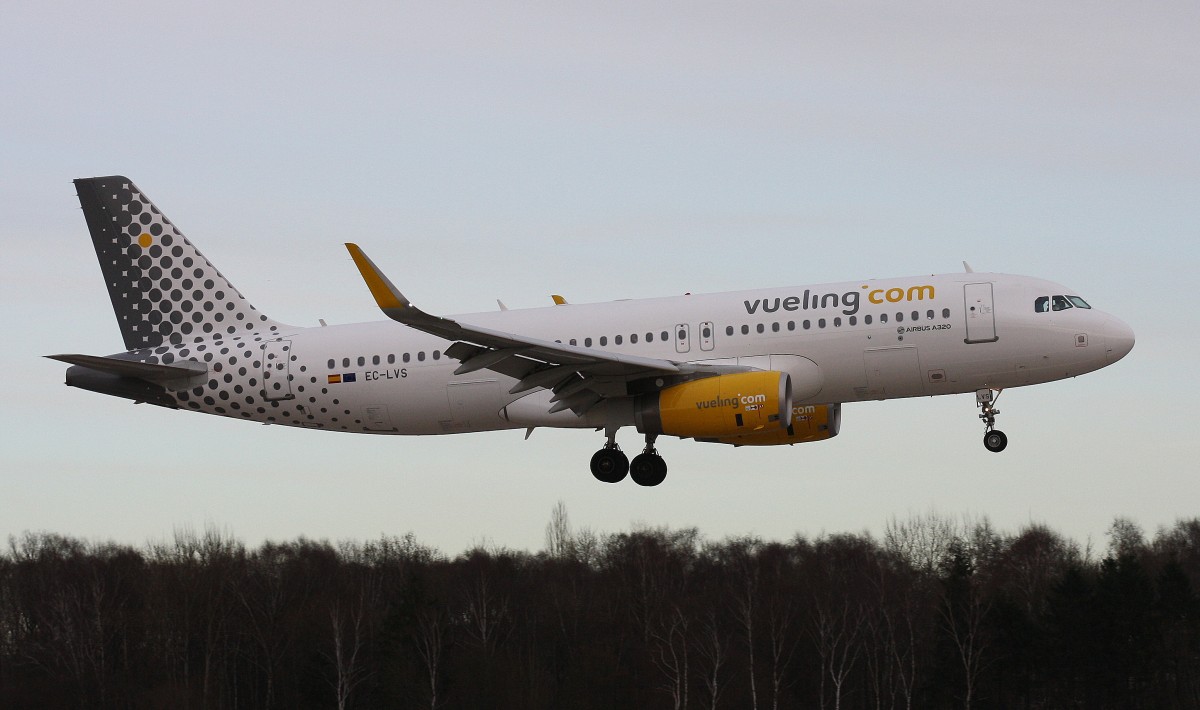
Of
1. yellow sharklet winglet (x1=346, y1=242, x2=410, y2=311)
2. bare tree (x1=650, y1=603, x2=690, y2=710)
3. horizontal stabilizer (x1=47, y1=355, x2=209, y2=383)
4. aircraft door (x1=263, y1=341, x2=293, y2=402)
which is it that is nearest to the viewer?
yellow sharklet winglet (x1=346, y1=242, x2=410, y2=311)

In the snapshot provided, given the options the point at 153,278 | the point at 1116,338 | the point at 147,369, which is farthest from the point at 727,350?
the point at 153,278

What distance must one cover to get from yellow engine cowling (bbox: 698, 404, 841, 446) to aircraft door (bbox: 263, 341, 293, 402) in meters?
11.4

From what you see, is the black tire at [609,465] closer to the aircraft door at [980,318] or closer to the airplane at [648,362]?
the airplane at [648,362]

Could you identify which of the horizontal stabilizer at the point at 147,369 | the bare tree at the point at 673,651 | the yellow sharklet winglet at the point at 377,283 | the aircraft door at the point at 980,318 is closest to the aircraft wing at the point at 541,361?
the yellow sharklet winglet at the point at 377,283

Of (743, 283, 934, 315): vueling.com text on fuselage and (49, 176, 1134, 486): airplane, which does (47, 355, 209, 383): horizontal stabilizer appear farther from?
(743, 283, 934, 315): vueling.com text on fuselage

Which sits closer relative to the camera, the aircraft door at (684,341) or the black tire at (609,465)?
the aircraft door at (684,341)

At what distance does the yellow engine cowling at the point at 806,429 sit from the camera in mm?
42344

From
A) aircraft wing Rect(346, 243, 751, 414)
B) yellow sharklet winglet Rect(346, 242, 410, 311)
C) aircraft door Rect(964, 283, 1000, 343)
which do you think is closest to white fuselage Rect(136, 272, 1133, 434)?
aircraft door Rect(964, 283, 1000, 343)

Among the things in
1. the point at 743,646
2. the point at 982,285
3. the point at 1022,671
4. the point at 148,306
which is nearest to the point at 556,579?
the point at 743,646

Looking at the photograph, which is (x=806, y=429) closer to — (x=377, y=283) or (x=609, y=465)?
(x=609, y=465)

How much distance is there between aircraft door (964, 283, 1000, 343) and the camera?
3791cm

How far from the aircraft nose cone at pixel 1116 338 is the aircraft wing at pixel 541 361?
27.8 ft

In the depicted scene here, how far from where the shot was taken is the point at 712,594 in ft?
291

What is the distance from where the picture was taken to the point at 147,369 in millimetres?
43000
